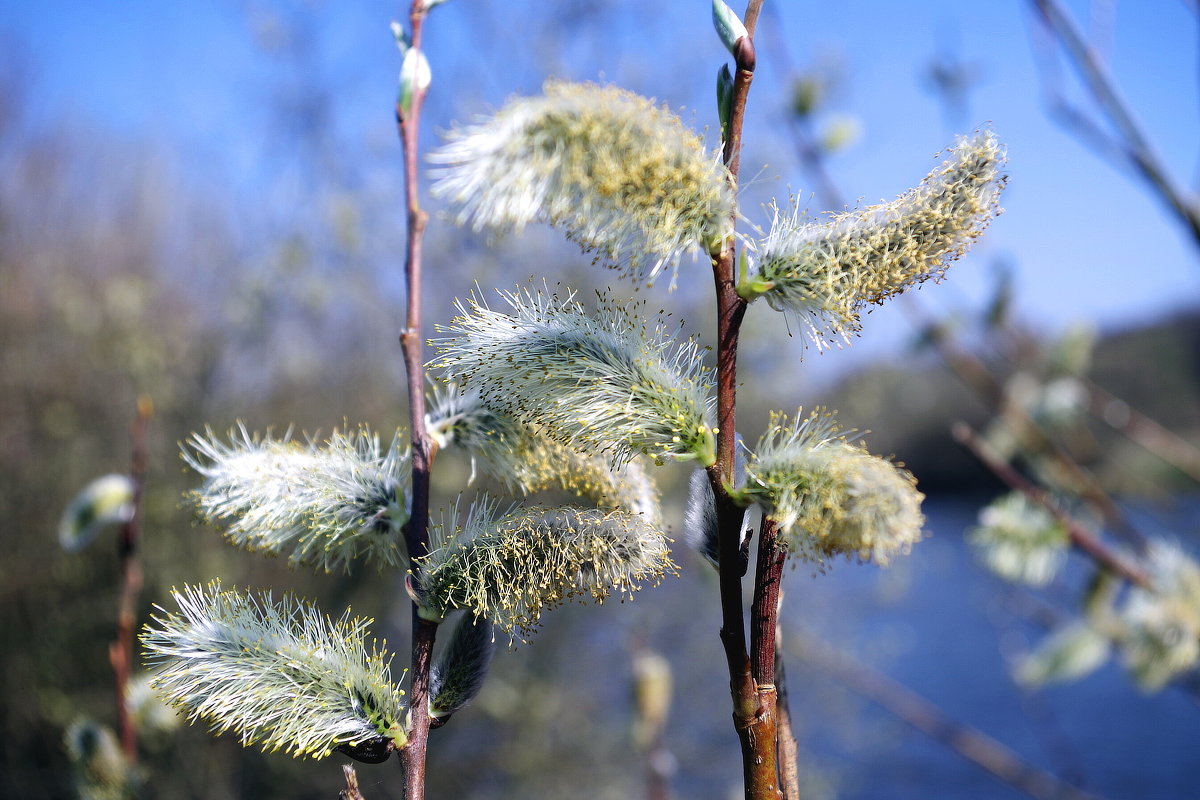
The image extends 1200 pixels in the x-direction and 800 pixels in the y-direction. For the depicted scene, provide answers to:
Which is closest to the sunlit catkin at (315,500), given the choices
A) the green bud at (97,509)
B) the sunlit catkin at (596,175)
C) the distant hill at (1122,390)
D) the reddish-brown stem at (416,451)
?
the reddish-brown stem at (416,451)

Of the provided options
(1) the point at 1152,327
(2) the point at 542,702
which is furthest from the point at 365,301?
(1) the point at 1152,327

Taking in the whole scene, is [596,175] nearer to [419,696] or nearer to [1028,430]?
[419,696]

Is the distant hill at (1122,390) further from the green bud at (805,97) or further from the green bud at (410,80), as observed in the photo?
the green bud at (410,80)

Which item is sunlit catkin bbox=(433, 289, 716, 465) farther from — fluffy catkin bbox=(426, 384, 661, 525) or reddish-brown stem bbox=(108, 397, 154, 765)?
reddish-brown stem bbox=(108, 397, 154, 765)

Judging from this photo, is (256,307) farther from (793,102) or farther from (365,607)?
(793,102)

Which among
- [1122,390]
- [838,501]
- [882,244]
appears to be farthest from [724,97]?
[1122,390]
